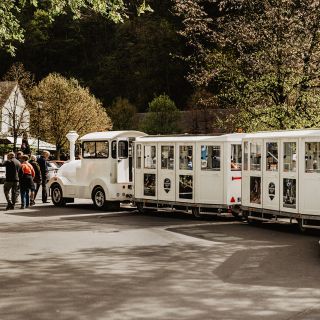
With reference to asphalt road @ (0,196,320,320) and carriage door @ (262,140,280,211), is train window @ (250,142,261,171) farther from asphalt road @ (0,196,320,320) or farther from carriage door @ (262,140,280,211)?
asphalt road @ (0,196,320,320)

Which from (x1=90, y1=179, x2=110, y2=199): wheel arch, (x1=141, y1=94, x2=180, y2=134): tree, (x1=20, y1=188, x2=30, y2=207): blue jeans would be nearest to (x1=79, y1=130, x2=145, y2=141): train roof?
(x1=90, y1=179, x2=110, y2=199): wheel arch

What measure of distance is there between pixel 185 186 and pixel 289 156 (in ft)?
14.2

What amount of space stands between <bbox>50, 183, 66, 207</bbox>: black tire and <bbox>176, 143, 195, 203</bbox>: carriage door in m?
5.53

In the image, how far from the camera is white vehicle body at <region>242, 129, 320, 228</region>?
15.1m

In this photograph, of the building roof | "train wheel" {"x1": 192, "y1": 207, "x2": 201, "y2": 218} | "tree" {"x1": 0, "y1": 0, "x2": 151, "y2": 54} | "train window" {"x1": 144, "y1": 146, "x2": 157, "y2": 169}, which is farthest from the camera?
the building roof

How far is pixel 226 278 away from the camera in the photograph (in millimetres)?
9547

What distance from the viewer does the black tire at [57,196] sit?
76.5 ft

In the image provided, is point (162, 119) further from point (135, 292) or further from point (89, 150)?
point (135, 292)

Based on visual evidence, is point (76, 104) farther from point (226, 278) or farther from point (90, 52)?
point (226, 278)

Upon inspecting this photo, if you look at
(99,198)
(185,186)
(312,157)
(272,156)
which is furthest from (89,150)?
(312,157)

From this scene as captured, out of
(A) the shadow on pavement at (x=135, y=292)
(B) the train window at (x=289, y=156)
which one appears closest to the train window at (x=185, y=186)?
(B) the train window at (x=289, y=156)

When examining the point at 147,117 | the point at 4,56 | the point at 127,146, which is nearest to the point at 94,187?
the point at 127,146

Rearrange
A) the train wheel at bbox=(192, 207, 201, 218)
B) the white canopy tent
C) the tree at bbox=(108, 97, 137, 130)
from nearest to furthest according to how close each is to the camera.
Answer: the train wheel at bbox=(192, 207, 201, 218) → the white canopy tent → the tree at bbox=(108, 97, 137, 130)

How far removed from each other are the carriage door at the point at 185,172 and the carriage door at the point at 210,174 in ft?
0.89
